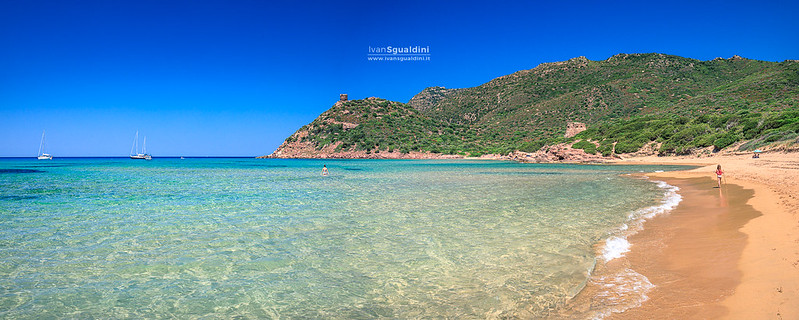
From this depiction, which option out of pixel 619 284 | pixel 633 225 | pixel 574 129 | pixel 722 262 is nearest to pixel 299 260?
pixel 619 284

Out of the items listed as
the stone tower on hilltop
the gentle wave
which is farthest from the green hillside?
the gentle wave

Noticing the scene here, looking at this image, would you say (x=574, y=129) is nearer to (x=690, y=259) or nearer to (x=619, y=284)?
(x=690, y=259)

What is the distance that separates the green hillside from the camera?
57.5 metres

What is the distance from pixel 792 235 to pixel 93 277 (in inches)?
514

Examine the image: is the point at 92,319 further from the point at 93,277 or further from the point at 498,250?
the point at 498,250

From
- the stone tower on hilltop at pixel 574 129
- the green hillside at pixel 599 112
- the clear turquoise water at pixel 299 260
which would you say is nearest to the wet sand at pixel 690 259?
the clear turquoise water at pixel 299 260

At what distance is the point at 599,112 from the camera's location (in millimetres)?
96250

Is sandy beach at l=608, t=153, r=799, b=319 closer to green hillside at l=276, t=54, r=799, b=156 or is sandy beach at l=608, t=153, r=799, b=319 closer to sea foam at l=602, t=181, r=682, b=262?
sea foam at l=602, t=181, r=682, b=262

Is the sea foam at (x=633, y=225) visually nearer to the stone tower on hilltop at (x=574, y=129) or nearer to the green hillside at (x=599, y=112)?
the green hillside at (x=599, y=112)

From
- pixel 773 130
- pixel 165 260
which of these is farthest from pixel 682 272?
pixel 773 130

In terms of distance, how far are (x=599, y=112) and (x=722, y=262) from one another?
101 meters

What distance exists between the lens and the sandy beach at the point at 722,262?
4.66m

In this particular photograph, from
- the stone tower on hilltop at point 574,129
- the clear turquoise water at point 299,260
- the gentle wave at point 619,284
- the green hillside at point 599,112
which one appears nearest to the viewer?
the gentle wave at point 619,284

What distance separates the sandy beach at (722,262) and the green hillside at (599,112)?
43.7 meters
